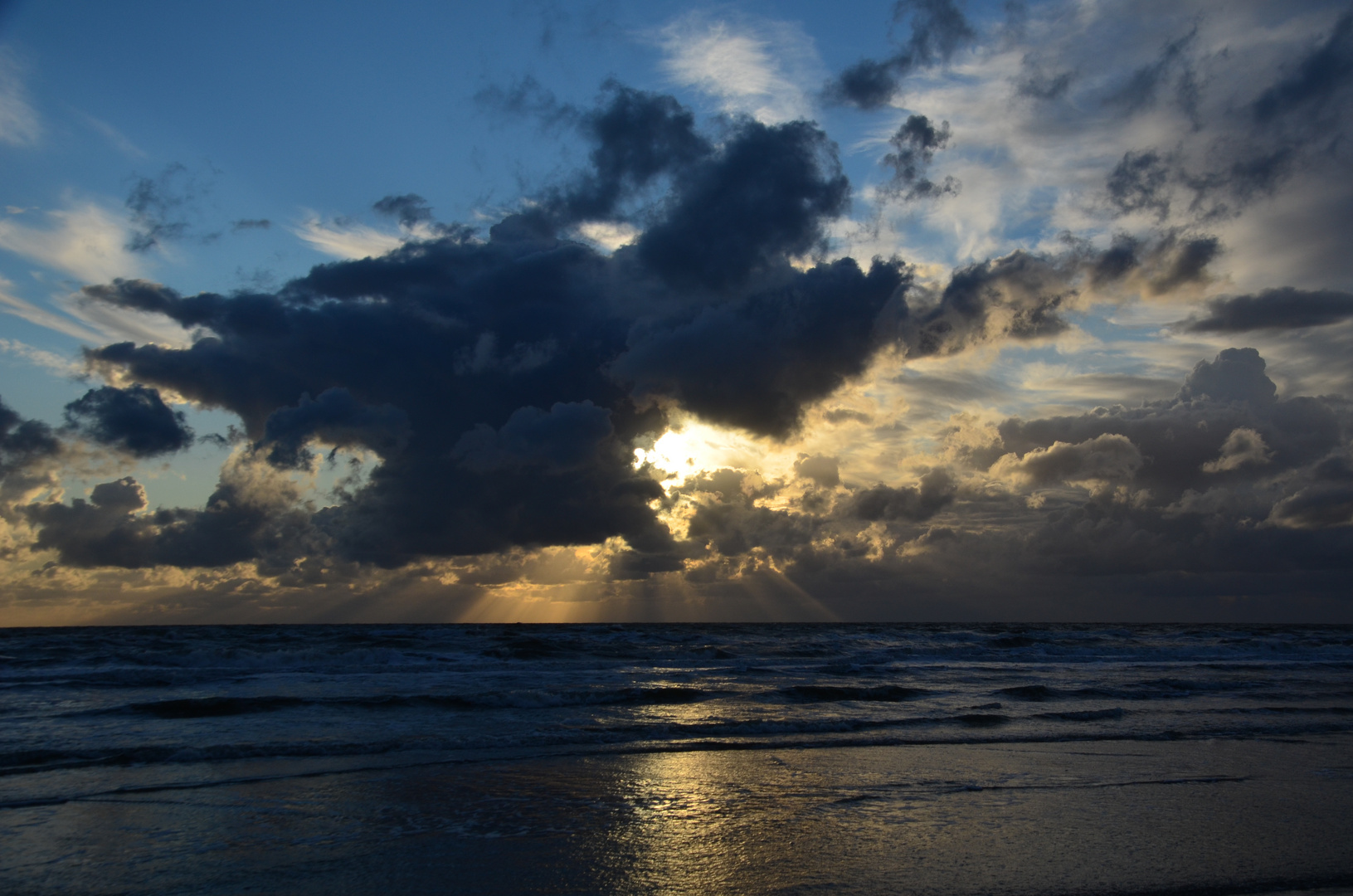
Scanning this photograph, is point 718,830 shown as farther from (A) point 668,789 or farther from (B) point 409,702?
(B) point 409,702

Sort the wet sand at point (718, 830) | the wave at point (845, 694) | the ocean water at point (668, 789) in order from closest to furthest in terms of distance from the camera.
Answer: the wet sand at point (718, 830) → the ocean water at point (668, 789) → the wave at point (845, 694)

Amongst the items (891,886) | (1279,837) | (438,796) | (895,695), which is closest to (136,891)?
(438,796)

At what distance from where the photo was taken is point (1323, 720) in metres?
18.2

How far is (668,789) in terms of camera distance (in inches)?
437

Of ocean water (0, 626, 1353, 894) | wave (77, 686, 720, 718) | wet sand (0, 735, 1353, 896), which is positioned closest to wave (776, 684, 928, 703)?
ocean water (0, 626, 1353, 894)

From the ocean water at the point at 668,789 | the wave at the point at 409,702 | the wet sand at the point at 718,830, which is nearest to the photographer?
the wet sand at the point at 718,830

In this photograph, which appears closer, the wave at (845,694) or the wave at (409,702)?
the wave at (409,702)

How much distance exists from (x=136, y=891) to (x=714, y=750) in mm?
9247

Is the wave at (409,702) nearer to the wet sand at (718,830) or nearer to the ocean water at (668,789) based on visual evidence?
the ocean water at (668,789)

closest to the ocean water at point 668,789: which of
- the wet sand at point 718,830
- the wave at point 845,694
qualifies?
the wet sand at point 718,830

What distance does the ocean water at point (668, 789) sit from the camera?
7.46 metres

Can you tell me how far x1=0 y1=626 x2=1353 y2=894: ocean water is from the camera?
746 cm

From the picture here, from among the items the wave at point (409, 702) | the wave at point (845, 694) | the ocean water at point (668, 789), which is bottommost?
the wave at point (845, 694)

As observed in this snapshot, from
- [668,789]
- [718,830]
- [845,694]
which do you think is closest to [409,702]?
[668,789]
